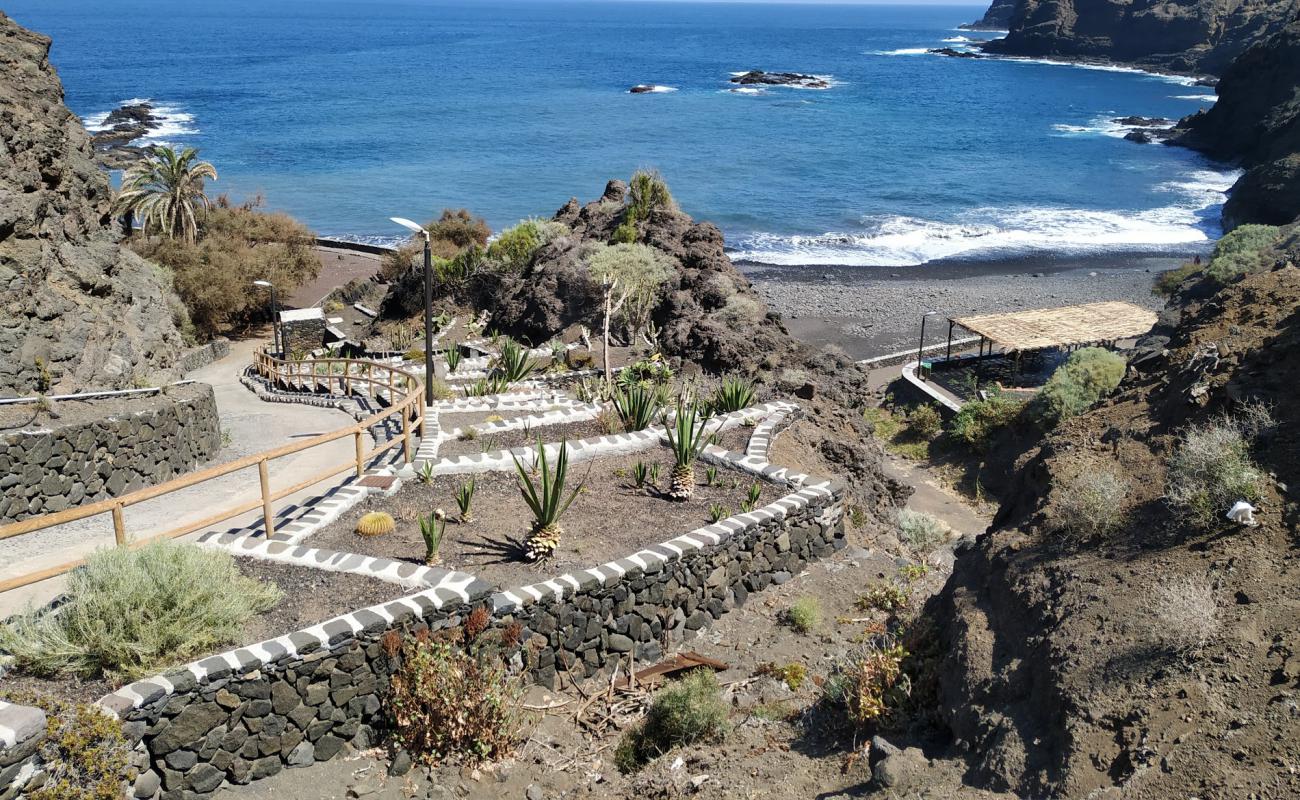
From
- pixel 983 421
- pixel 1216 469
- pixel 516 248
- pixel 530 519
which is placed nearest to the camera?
pixel 1216 469

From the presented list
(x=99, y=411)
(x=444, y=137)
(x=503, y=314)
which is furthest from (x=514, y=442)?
(x=444, y=137)

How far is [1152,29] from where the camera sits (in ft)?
424

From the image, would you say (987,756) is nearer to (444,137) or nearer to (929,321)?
(929,321)

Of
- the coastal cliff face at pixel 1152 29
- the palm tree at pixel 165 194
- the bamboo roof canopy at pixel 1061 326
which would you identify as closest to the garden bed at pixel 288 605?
the bamboo roof canopy at pixel 1061 326

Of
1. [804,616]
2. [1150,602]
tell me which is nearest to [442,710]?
[804,616]

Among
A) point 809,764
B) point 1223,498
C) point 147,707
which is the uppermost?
point 1223,498

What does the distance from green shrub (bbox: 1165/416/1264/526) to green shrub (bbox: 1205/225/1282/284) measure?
52.0 feet

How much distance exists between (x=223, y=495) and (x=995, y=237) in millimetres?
47339

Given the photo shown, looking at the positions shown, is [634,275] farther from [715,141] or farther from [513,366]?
[715,141]

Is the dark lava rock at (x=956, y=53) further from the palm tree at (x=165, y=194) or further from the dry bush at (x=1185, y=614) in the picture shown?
the dry bush at (x=1185, y=614)

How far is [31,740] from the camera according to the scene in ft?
20.4

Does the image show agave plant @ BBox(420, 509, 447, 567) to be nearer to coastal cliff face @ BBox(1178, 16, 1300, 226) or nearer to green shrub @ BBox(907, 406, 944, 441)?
green shrub @ BBox(907, 406, 944, 441)

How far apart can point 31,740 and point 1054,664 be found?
6.77m

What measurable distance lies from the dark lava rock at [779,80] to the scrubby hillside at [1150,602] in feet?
366
